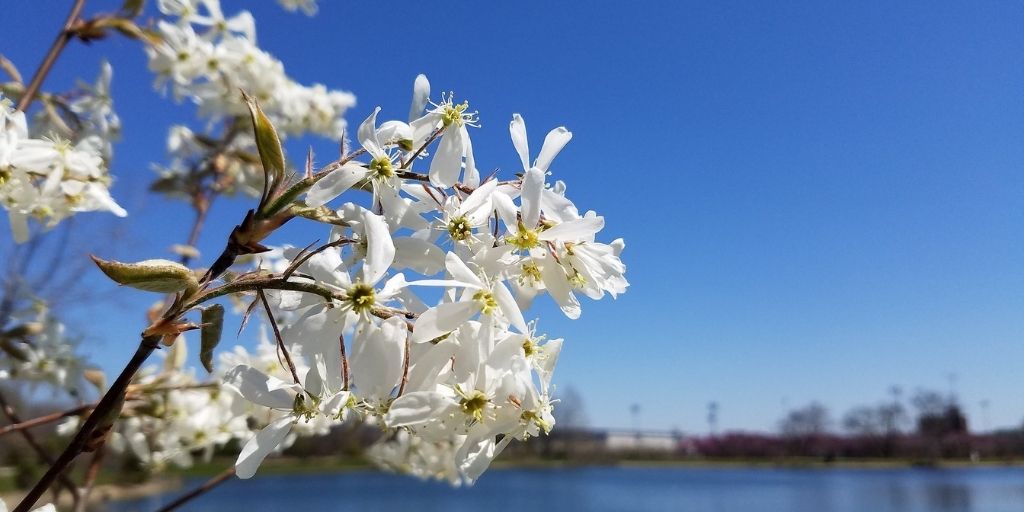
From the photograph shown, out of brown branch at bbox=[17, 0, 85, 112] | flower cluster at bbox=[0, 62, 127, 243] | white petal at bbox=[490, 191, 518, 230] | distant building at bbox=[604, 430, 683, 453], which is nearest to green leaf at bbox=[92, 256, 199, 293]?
white petal at bbox=[490, 191, 518, 230]

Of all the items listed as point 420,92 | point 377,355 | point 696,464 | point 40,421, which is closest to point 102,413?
point 377,355

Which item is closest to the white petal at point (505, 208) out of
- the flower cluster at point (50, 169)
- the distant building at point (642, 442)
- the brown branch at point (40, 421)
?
the flower cluster at point (50, 169)

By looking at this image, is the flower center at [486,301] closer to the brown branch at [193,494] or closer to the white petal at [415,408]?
the white petal at [415,408]

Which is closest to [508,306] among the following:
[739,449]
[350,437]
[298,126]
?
[350,437]

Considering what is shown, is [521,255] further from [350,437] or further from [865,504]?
[865,504]

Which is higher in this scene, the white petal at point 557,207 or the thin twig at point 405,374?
the white petal at point 557,207
